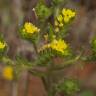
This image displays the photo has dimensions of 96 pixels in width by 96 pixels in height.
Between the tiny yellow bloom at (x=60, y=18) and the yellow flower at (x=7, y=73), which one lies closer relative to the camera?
the tiny yellow bloom at (x=60, y=18)

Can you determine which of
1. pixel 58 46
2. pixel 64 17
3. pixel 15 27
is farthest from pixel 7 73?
pixel 58 46

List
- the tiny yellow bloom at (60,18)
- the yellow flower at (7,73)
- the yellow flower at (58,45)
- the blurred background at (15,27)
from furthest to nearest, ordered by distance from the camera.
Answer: the yellow flower at (7,73)
the blurred background at (15,27)
the tiny yellow bloom at (60,18)
the yellow flower at (58,45)

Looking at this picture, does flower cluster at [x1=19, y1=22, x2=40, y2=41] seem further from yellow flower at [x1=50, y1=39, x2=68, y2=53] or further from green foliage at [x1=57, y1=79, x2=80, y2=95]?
green foliage at [x1=57, y1=79, x2=80, y2=95]

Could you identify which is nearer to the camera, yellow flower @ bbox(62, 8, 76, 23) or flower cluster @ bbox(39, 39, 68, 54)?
flower cluster @ bbox(39, 39, 68, 54)

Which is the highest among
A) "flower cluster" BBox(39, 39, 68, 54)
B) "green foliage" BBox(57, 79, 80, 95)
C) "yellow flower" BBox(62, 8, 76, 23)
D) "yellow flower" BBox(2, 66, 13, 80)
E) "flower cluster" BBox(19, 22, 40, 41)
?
"yellow flower" BBox(62, 8, 76, 23)

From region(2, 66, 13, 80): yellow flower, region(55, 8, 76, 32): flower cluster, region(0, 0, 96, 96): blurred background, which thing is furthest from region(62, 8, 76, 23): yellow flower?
region(2, 66, 13, 80): yellow flower

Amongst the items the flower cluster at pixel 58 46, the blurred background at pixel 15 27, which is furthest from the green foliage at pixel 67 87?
the blurred background at pixel 15 27

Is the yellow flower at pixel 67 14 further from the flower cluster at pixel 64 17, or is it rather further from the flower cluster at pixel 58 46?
the flower cluster at pixel 58 46

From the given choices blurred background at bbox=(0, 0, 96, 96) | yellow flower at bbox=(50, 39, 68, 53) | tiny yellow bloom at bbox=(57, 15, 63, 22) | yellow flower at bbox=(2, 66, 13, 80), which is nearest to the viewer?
yellow flower at bbox=(50, 39, 68, 53)

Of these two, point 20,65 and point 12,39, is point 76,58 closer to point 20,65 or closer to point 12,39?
point 20,65

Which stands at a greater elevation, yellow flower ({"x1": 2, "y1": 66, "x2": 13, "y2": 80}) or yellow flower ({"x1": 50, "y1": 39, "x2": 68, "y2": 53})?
yellow flower ({"x1": 50, "y1": 39, "x2": 68, "y2": 53})

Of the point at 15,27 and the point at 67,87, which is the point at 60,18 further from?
the point at 15,27

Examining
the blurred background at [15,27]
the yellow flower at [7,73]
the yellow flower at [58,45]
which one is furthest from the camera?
the yellow flower at [7,73]
